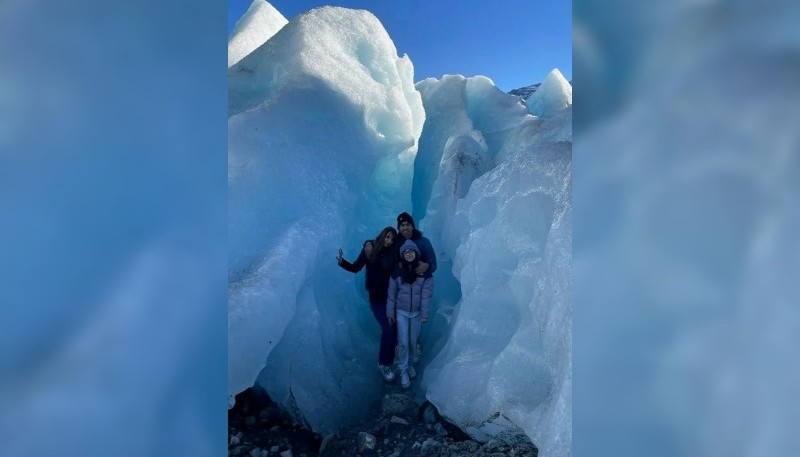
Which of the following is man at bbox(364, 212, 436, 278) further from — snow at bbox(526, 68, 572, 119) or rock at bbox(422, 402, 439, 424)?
snow at bbox(526, 68, 572, 119)

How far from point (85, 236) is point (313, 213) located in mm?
3880

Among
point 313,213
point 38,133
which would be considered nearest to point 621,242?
point 38,133

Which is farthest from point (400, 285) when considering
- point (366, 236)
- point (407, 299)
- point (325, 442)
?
point (366, 236)

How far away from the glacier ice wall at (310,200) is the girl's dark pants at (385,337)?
0.77 feet

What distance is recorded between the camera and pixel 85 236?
1053mm

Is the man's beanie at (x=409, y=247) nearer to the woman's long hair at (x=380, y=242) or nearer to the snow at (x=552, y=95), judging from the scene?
the woman's long hair at (x=380, y=242)

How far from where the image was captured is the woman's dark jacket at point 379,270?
4496 millimetres

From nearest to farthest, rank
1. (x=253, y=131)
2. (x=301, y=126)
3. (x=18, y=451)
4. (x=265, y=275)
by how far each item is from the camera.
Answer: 1. (x=18, y=451)
2. (x=265, y=275)
3. (x=253, y=131)
4. (x=301, y=126)

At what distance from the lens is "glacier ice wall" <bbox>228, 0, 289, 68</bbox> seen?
22.9 ft

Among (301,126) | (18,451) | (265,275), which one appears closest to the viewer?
(18,451)

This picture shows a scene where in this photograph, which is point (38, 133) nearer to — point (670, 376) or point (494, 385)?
point (670, 376)

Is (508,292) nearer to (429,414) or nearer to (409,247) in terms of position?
(409,247)

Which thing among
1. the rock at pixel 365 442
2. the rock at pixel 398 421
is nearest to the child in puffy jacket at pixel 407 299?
the rock at pixel 398 421

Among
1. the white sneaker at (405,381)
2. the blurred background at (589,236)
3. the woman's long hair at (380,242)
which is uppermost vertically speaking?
the woman's long hair at (380,242)
